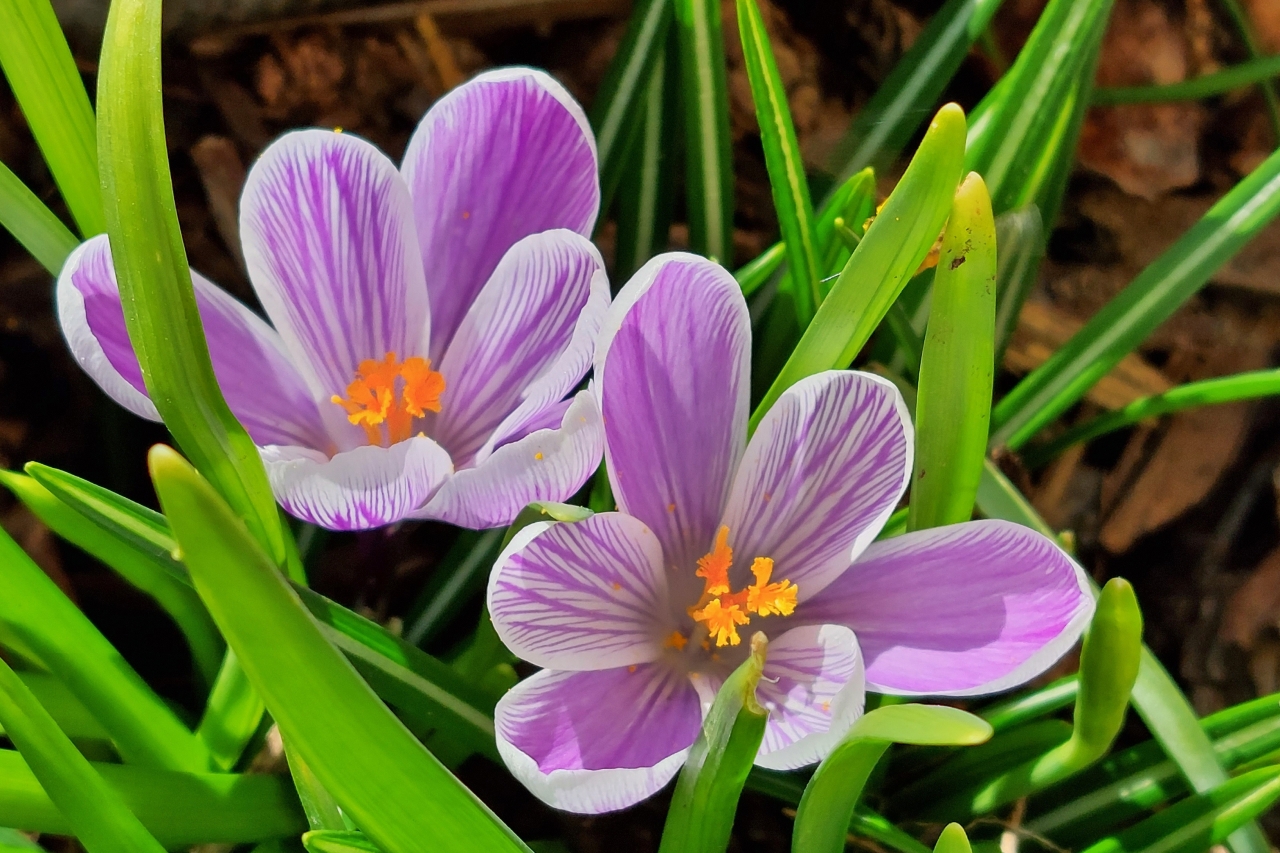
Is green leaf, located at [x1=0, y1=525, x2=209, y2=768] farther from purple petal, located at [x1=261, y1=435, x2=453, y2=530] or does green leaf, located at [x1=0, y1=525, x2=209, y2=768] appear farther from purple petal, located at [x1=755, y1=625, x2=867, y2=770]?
purple petal, located at [x1=755, y1=625, x2=867, y2=770]

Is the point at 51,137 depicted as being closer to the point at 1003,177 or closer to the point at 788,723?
the point at 788,723

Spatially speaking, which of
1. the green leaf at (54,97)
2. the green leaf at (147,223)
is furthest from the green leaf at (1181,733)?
the green leaf at (54,97)

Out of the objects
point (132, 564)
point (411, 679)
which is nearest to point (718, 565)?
point (411, 679)

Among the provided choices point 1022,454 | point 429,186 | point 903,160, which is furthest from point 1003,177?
point 429,186

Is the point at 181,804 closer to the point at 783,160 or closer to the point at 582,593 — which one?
the point at 582,593

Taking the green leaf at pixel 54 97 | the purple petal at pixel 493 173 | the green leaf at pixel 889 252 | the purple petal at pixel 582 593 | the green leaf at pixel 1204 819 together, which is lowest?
the green leaf at pixel 1204 819

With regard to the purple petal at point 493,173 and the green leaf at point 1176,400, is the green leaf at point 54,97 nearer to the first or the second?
the purple petal at point 493,173

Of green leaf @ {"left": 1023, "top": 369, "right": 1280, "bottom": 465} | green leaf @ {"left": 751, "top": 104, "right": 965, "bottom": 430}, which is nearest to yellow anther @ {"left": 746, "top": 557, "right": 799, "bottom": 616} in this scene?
green leaf @ {"left": 751, "top": 104, "right": 965, "bottom": 430}
